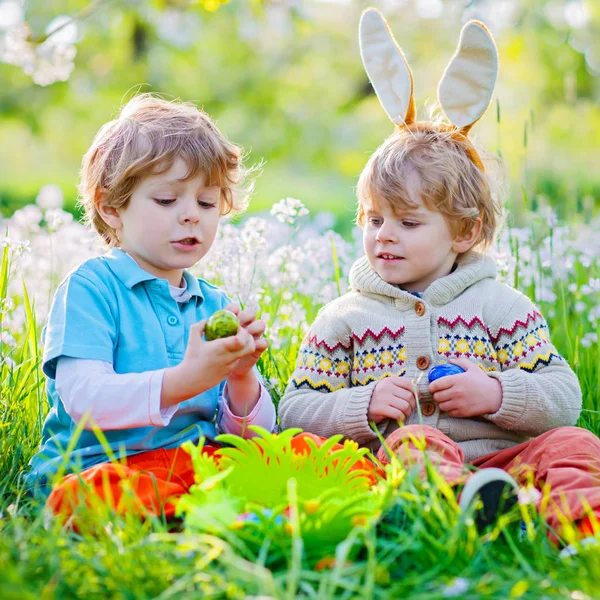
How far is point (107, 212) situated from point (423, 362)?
46.4 inches

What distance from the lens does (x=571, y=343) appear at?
11.8ft

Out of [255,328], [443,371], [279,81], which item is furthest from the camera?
[279,81]

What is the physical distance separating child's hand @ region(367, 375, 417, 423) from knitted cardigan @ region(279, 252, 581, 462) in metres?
0.03

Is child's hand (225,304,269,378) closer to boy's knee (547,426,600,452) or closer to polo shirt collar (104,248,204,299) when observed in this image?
polo shirt collar (104,248,204,299)

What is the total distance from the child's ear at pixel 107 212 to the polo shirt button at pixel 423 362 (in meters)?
1.11

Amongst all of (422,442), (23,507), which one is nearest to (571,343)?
(422,442)

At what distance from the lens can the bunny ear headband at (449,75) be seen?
9.62 ft

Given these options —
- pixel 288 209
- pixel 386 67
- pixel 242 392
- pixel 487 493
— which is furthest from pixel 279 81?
pixel 487 493

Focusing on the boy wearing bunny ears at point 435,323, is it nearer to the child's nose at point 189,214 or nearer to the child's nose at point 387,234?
the child's nose at point 387,234

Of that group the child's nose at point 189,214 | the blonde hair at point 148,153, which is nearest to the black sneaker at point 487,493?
the child's nose at point 189,214

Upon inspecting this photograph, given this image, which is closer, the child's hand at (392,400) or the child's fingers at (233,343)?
the child's fingers at (233,343)

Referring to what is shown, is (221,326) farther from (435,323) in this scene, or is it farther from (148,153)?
(435,323)

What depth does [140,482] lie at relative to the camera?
228 centimetres

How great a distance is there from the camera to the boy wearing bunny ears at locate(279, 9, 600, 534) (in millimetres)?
2664
